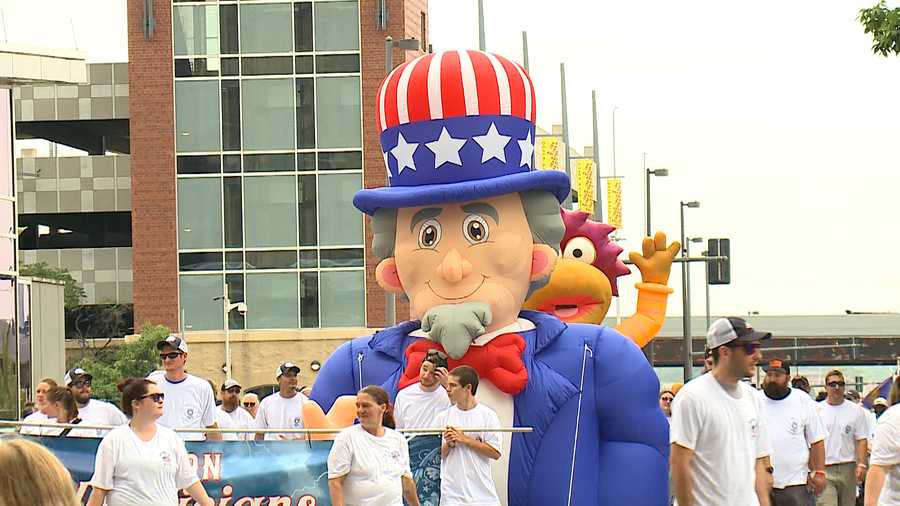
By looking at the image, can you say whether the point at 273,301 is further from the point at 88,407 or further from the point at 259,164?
the point at 88,407

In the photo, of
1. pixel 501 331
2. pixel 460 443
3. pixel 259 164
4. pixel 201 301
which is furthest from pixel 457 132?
pixel 201 301

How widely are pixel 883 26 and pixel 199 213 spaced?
34.0 metres

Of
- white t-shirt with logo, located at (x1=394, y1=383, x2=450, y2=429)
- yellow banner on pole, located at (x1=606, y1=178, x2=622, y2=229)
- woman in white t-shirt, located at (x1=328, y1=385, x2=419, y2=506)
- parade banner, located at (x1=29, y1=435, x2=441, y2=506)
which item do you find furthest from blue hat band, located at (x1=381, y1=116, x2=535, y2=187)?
yellow banner on pole, located at (x1=606, y1=178, x2=622, y2=229)

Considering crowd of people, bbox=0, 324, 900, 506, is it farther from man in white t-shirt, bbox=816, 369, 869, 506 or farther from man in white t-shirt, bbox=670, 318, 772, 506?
man in white t-shirt, bbox=816, 369, 869, 506

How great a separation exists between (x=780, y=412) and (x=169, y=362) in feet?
16.4

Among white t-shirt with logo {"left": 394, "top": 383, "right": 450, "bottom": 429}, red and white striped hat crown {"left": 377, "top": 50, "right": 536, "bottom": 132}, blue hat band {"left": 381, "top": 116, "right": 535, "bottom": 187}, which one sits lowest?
white t-shirt with logo {"left": 394, "top": 383, "right": 450, "bottom": 429}

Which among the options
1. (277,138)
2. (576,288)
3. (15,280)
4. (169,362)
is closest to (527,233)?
(169,362)

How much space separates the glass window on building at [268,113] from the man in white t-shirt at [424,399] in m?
37.7

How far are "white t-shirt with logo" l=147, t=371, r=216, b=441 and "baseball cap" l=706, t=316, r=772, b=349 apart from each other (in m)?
6.18

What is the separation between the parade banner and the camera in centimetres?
1161

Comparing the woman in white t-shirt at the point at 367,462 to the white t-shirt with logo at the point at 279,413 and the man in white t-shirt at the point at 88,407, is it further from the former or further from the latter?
the white t-shirt with logo at the point at 279,413

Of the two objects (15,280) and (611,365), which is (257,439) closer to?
(611,365)

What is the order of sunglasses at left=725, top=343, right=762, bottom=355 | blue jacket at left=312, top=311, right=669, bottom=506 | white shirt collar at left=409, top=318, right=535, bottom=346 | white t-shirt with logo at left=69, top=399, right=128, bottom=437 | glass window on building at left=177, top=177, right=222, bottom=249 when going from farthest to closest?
glass window on building at left=177, top=177, right=222, bottom=249
white t-shirt with logo at left=69, top=399, right=128, bottom=437
white shirt collar at left=409, top=318, right=535, bottom=346
blue jacket at left=312, top=311, right=669, bottom=506
sunglasses at left=725, top=343, right=762, bottom=355

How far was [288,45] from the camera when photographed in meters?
50.1
